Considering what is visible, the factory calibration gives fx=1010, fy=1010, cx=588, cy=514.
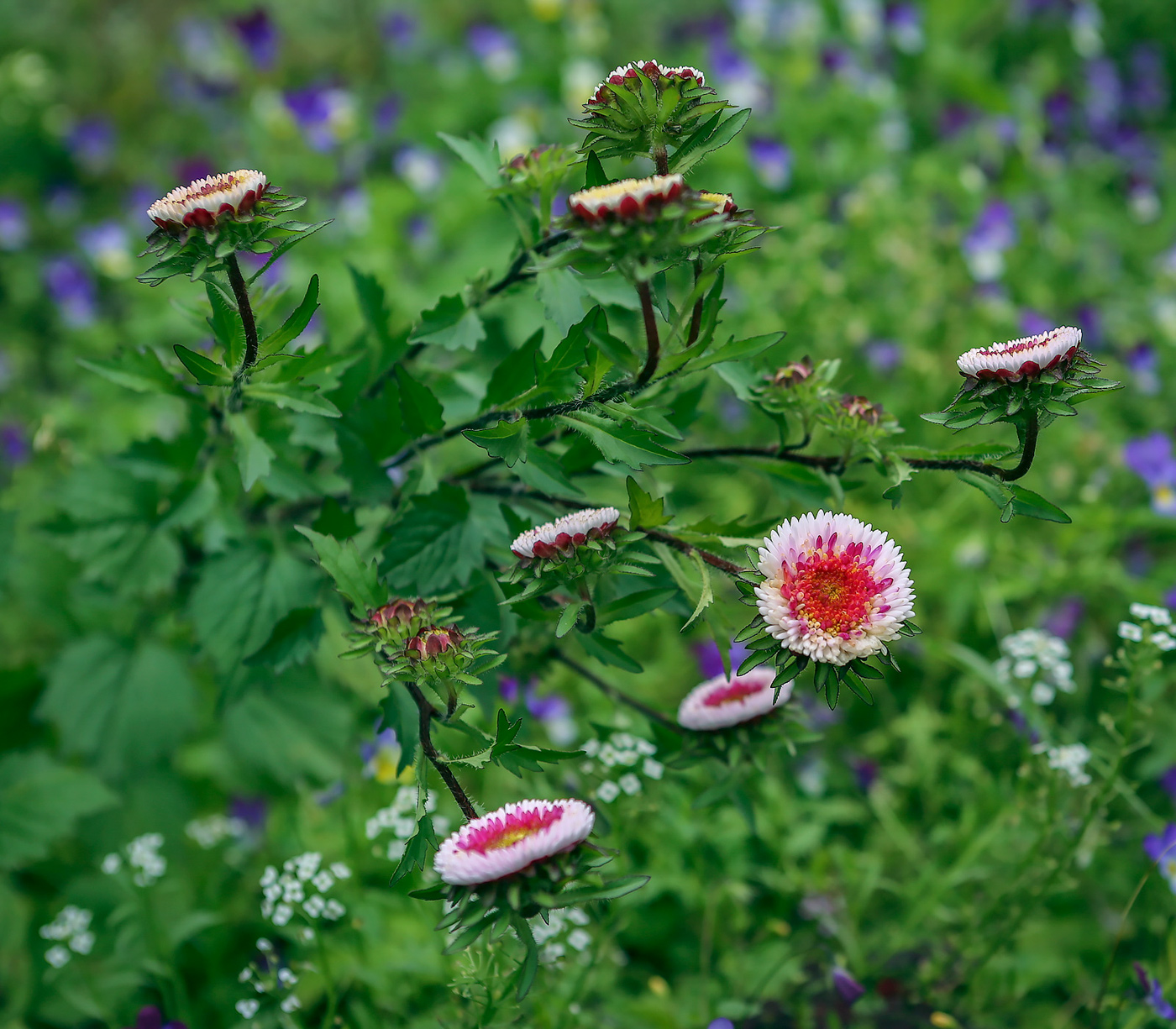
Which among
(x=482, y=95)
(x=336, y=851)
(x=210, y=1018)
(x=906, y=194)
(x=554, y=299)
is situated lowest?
(x=210, y=1018)

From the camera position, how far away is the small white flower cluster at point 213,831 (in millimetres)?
1633

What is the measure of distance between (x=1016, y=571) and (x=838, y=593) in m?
1.48

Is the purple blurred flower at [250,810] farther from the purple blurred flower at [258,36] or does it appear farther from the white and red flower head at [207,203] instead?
the purple blurred flower at [258,36]

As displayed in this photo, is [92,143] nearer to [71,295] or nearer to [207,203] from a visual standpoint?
[71,295]

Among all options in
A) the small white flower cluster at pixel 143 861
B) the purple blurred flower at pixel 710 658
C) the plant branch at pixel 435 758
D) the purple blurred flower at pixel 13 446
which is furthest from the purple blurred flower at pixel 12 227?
the plant branch at pixel 435 758

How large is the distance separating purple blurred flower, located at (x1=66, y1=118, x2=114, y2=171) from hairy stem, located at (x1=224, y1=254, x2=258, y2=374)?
3.23 meters

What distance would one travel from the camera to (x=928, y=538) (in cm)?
218

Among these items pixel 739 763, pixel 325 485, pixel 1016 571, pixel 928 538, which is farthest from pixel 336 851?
pixel 1016 571

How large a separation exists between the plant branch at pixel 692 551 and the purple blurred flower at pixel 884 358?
1.68 meters

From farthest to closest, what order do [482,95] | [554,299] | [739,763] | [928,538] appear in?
1. [482,95]
2. [928,538]
3. [739,763]
4. [554,299]

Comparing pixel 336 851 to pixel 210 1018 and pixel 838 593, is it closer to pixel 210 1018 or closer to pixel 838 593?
pixel 210 1018

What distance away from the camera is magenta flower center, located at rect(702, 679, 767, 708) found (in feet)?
4.13

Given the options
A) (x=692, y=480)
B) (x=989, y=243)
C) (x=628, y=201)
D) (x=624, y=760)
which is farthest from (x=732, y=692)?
(x=989, y=243)

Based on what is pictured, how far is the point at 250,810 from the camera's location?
76.5 inches
